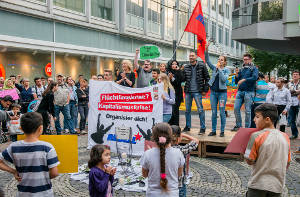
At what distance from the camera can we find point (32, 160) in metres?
2.74

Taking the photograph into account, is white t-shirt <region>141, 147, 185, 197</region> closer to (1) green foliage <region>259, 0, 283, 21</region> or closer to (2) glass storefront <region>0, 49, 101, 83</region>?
(2) glass storefront <region>0, 49, 101, 83</region>

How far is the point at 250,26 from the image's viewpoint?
2142cm

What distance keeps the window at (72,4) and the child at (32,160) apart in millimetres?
17034

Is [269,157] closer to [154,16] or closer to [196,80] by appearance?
[196,80]

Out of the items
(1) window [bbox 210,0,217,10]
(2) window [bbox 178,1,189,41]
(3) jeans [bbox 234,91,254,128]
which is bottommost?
(3) jeans [bbox 234,91,254,128]

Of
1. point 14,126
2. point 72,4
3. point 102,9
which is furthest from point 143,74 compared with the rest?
point 102,9

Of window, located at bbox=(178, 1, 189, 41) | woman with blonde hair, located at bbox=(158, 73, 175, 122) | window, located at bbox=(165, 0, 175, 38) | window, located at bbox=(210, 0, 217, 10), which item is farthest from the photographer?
window, located at bbox=(210, 0, 217, 10)

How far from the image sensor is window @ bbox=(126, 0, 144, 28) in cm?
2514

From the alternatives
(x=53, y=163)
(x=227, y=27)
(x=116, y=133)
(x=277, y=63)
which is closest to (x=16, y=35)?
(x=116, y=133)

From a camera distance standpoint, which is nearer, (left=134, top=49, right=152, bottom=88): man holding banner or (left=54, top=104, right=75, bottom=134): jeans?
(left=134, top=49, right=152, bottom=88): man holding banner

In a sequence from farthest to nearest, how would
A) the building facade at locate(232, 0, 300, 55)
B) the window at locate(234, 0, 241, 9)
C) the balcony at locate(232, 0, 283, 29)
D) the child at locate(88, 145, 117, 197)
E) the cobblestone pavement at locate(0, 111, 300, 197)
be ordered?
the window at locate(234, 0, 241, 9) → the balcony at locate(232, 0, 283, 29) → the building facade at locate(232, 0, 300, 55) → the cobblestone pavement at locate(0, 111, 300, 197) → the child at locate(88, 145, 117, 197)

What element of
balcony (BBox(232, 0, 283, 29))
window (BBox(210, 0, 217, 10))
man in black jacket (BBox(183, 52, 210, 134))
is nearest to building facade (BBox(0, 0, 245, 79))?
balcony (BBox(232, 0, 283, 29))

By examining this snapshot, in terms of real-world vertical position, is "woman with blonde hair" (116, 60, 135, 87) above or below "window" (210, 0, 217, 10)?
below

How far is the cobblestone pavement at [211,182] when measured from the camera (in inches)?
194
